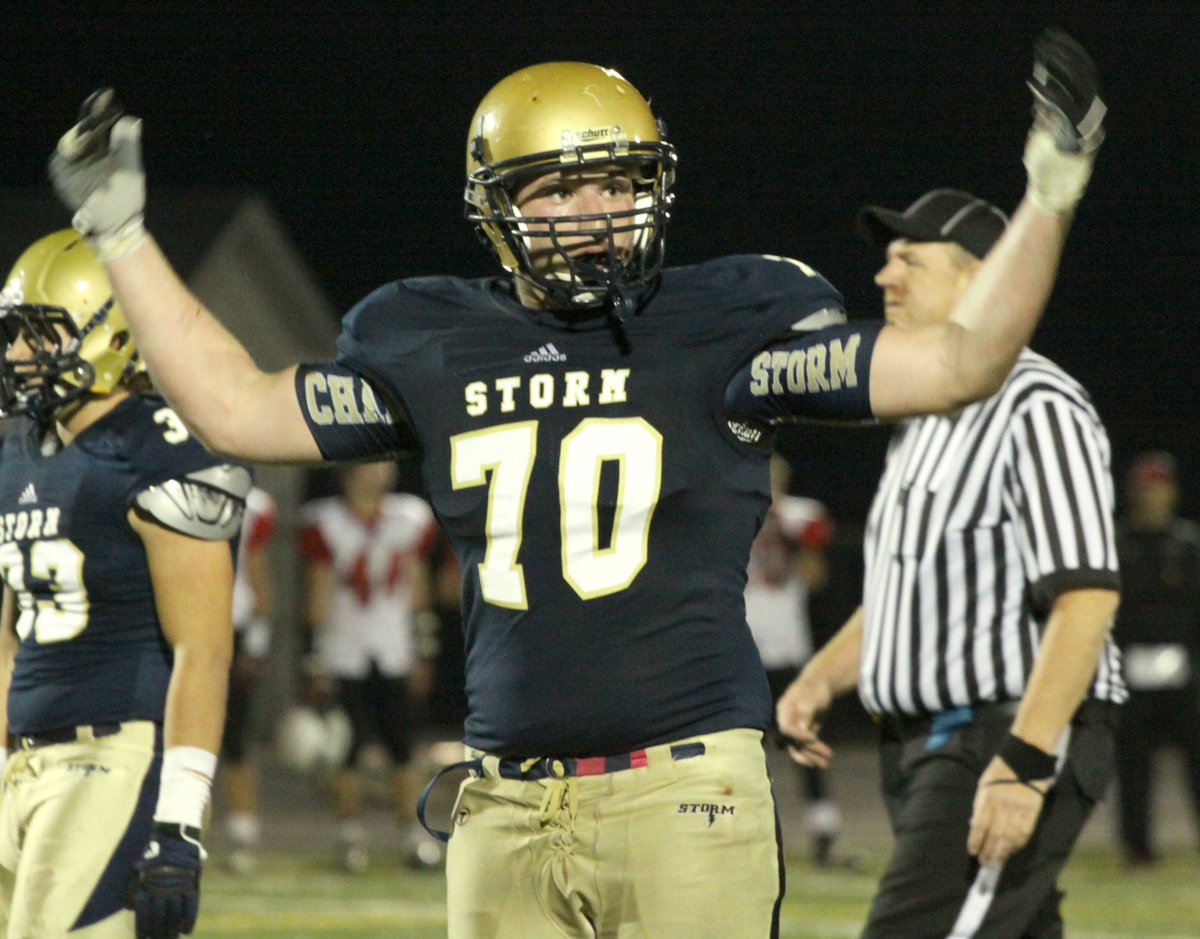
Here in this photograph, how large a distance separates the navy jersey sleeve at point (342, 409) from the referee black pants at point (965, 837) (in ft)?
5.10

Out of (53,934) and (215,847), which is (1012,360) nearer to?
(53,934)

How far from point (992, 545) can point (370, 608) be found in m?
4.92

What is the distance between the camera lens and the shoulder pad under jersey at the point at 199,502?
10.8ft

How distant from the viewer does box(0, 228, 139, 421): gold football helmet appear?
3492mm

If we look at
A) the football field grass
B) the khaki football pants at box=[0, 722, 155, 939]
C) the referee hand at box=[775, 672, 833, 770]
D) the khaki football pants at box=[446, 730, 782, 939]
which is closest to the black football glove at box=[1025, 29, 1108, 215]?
the khaki football pants at box=[446, 730, 782, 939]

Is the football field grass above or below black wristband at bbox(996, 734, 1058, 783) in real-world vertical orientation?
below

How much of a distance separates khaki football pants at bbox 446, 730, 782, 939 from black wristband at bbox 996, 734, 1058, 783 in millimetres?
1075

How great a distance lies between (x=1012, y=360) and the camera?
86.0 inches

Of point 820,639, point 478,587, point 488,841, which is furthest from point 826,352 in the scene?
point 820,639

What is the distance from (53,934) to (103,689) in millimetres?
445

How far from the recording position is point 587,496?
2410 mm

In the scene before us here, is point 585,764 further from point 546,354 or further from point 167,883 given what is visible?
point 167,883

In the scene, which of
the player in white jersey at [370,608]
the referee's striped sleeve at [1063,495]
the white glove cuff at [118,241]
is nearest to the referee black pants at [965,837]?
the referee's striped sleeve at [1063,495]

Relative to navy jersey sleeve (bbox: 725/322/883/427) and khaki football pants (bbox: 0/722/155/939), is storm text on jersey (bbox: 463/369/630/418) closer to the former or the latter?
navy jersey sleeve (bbox: 725/322/883/427)
